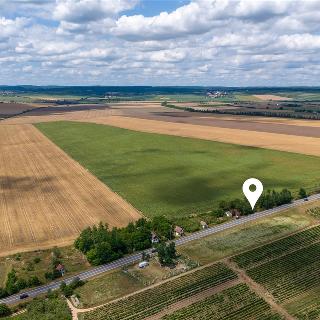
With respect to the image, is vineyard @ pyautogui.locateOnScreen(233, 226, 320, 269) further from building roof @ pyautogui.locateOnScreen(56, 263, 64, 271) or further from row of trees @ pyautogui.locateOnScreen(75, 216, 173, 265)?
building roof @ pyautogui.locateOnScreen(56, 263, 64, 271)

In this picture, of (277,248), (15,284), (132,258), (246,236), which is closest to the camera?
(15,284)

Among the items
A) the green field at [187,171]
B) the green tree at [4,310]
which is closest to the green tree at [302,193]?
the green field at [187,171]

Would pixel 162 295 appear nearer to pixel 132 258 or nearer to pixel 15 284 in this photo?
pixel 132 258

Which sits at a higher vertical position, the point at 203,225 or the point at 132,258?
the point at 203,225

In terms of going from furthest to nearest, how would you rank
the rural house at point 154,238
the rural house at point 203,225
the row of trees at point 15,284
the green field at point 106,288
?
1. the rural house at point 203,225
2. the rural house at point 154,238
3. the row of trees at point 15,284
4. the green field at point 106,288

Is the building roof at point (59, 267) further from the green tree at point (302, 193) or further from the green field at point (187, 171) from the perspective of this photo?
the green tree at point (302, 193)

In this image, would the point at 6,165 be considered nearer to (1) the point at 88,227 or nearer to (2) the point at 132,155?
(2) the point at 132,155

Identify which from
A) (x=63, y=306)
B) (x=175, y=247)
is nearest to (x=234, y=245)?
(x=175, y=247)

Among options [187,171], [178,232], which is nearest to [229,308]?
[178,232]
